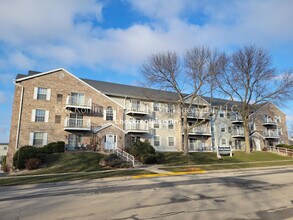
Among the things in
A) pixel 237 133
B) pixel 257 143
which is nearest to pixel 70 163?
A: pixel 237 133

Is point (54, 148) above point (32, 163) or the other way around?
above

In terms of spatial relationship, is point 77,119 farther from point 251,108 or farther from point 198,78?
point 251,108

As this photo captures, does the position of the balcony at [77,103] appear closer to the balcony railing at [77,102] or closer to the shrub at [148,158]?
the balcony railing at [77,102]

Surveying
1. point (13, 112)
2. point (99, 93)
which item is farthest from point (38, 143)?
point (99, 93)

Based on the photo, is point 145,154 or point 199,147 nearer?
point 145,154

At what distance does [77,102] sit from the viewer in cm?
2689

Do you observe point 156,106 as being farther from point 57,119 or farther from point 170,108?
point 57,119

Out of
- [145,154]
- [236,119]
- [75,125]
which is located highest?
[236,119]

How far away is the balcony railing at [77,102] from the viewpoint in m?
25.9

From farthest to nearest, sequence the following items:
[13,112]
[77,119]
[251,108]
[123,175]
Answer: [251,108] < [77,119] < [13,112] < [123,175]

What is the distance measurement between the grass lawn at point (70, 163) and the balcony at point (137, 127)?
7.54 m

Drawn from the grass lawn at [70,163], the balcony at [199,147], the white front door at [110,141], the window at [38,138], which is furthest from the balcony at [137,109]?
the window at [38,138]

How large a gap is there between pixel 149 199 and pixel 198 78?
23.2 meters

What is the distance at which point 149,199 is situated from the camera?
7.52 metres
